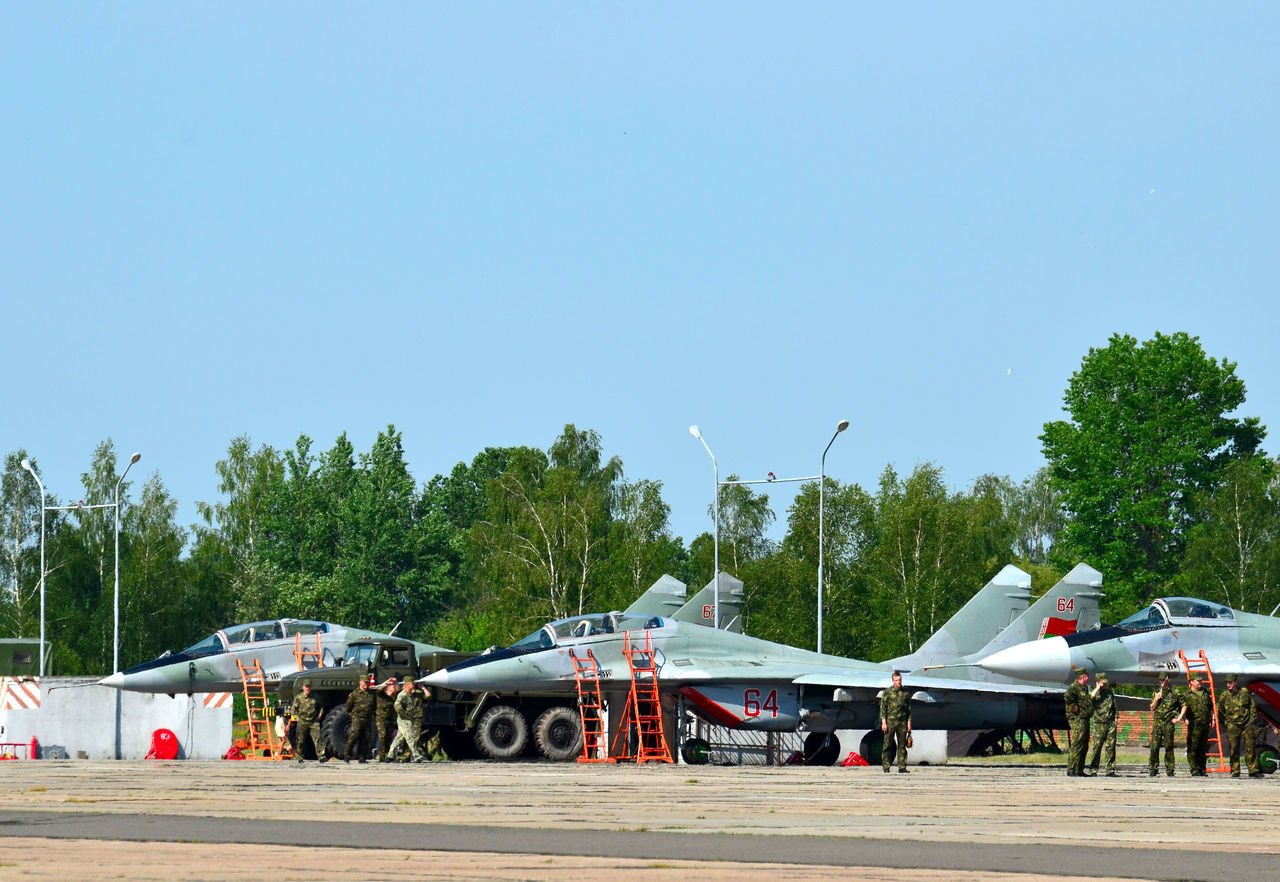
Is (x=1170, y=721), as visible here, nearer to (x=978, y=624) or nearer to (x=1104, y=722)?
(x=1104, y=722)

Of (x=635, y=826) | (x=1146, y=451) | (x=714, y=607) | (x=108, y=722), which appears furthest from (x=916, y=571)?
(x=635, y=826)

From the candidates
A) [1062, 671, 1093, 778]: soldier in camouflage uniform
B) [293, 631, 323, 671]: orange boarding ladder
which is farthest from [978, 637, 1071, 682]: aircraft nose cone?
[293, 631, 323, 671]: orange boarding ladder

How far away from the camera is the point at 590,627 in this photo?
25.0 metres

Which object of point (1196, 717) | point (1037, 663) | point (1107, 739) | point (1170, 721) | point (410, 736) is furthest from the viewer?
point (410, 736)

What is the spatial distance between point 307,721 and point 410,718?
2.10 m

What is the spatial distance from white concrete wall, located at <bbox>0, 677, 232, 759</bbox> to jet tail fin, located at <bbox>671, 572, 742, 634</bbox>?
898cm

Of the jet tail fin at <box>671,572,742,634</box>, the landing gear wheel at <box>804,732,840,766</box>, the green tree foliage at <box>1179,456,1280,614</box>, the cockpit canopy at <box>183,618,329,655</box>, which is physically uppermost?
the green tree foliage at <box>1179,456,1280,614</box>

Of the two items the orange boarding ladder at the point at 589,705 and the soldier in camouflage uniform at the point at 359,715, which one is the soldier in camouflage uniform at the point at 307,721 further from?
the orange boarding ladder at the point at 589,705

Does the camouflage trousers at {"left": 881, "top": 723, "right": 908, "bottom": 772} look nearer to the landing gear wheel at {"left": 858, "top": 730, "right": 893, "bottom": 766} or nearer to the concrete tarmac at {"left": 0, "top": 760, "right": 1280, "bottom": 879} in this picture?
the concrete tarmac at {"left": 0, "top": 760, "right": 1280, "bottom": 879}

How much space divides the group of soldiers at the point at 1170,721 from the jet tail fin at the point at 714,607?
11335mm

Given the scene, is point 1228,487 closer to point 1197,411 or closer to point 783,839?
point 1197,411

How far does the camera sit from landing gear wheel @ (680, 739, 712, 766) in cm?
2466

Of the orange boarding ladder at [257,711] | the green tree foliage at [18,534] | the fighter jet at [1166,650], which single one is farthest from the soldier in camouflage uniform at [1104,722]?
the green tree foliage at [18,534]

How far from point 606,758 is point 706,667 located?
7.04ft
